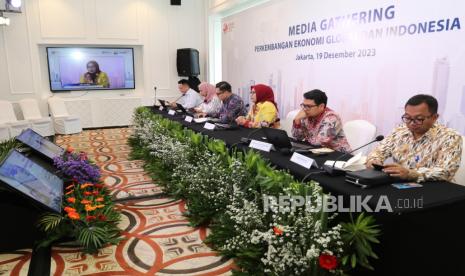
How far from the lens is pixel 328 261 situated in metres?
1.61

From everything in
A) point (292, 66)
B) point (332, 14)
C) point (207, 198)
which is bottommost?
point (207, 198)

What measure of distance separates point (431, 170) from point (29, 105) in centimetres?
762

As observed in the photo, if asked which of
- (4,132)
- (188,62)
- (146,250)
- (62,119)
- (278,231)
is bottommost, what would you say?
(146,250)

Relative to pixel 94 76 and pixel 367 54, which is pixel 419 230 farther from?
pixel 94 76

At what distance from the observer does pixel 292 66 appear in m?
5.11

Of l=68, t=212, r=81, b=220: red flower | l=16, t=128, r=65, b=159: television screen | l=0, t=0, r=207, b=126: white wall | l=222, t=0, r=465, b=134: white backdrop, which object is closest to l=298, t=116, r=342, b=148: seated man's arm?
l=222, t=0, r=465, b=134: white backdrop

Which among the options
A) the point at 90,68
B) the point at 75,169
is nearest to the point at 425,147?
the point at 75,169

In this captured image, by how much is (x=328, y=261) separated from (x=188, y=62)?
725 cm

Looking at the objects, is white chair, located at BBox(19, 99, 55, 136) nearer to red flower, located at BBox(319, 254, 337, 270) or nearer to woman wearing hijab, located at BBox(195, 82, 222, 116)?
woman wearing hijab, located at BBox(195, 82, 222, 116)

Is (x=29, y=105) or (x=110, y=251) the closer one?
(x=110, y=251)

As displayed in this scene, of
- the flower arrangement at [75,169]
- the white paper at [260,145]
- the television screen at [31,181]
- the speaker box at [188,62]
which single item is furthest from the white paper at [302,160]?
the speaker box at [188,62]

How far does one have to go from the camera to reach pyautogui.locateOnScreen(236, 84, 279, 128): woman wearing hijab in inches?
157

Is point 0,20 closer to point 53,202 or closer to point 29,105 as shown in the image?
point 29,105

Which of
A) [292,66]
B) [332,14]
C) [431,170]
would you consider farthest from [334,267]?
[292,66]
